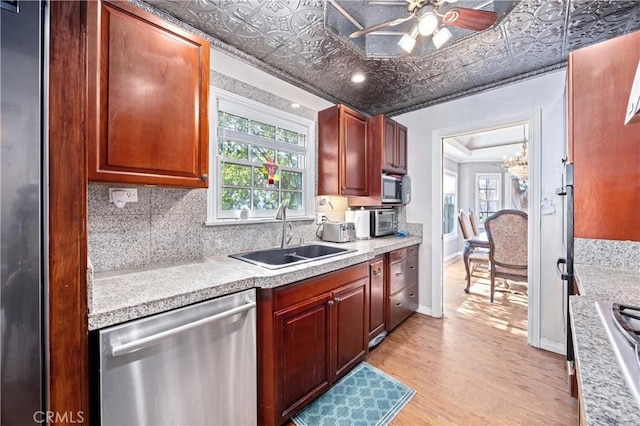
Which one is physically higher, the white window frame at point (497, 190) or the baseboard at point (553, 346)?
the white window frame at point (497, 190)

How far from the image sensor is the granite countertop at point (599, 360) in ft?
1.48

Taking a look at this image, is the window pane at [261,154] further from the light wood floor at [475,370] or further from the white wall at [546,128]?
the white wall at [546,128]

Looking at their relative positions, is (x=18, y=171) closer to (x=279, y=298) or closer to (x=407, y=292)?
(x=279, y=298)

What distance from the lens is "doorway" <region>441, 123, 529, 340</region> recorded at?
10.2ft

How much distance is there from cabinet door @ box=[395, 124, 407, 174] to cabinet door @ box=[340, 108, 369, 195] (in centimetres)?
47

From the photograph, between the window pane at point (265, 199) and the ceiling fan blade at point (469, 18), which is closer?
the ceiling fan blade at point (469, 18)

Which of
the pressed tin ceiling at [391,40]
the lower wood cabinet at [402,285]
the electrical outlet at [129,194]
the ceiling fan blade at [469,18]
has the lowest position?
the lower wood cabinet at [402,285]

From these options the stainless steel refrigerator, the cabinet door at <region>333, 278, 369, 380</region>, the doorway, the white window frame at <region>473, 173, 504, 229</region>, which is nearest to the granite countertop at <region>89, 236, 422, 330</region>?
the stainless steel refrigerator

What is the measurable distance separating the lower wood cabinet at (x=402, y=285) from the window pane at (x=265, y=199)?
4.02 ft

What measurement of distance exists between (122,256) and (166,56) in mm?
1125

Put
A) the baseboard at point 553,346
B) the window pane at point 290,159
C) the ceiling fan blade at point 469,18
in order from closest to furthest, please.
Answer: the ceiling fan blade at point 469,18
the baseboard at point 553,346
the window pane at point 290,159

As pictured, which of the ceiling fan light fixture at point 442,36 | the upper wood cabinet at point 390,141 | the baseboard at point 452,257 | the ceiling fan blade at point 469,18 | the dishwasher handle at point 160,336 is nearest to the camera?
the dishwasher handle at point 160,336

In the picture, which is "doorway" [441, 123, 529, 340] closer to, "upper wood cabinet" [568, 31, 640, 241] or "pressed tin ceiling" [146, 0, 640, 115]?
"pressed tin ceiling" [146, 0, 640, 115]

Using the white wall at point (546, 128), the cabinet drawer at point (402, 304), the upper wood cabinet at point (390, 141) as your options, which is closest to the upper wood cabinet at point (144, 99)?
the upper wood cabinet at point (390, 141)
